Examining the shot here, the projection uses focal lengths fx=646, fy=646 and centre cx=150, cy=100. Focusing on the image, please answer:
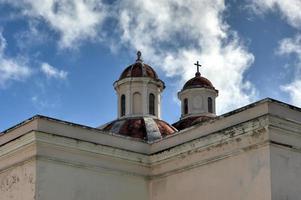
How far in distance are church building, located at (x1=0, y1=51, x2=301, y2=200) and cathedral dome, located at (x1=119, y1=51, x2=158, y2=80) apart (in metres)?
5.91

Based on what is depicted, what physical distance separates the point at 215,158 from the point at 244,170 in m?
1.14

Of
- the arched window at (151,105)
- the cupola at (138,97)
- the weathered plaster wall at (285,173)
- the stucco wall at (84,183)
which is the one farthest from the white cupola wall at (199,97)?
the weathered plaster wall at (285,173)

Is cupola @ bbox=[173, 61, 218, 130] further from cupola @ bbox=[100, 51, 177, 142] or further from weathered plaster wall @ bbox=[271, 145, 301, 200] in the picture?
weathered plaster wall @ bbox=[271, 145, 301, 200]

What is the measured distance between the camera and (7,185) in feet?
61.8

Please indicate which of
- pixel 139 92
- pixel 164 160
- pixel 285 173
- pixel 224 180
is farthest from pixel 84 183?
pixel 139 92

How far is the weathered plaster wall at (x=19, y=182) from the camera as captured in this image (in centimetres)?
1788

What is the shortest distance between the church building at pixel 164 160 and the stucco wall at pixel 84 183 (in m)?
0.03

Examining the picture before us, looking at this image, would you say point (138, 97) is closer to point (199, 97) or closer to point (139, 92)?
point (139, 92)

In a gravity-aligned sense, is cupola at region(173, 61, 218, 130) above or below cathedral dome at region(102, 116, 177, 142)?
above

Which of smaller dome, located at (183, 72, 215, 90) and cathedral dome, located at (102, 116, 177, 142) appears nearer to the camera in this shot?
cathedral dome, located at (102, 116, 177, 142)

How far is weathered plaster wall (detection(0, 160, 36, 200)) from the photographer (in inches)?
704

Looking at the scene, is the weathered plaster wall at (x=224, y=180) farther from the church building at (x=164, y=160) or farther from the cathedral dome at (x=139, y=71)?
the cathedral dome at (x=139, y=71)

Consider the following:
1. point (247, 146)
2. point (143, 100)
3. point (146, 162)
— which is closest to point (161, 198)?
point (146, 162)

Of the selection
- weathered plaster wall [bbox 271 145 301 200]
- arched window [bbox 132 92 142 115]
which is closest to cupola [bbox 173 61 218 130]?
arched window [bbox 132 92 142 115]
